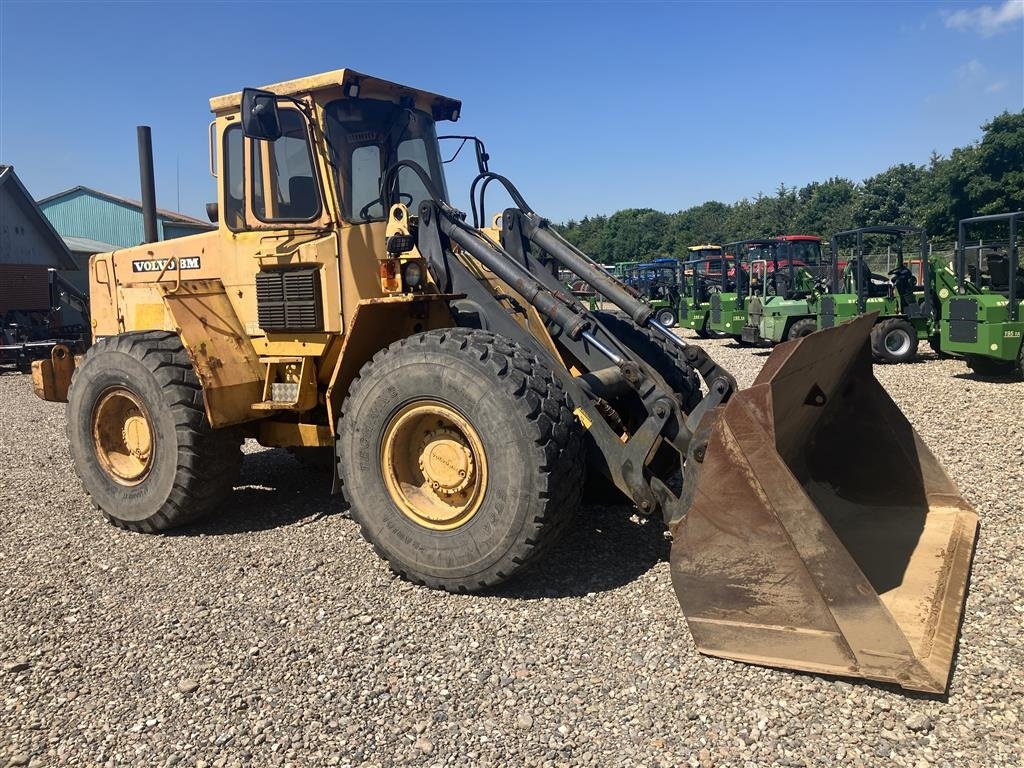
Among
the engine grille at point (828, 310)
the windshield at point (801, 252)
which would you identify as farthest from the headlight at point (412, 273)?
the windshield at point (801, 252)

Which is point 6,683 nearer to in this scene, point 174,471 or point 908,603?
point 174,471

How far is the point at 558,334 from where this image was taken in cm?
461

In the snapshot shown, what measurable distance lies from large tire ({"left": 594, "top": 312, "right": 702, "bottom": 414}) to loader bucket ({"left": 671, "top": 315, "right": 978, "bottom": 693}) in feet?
4.05

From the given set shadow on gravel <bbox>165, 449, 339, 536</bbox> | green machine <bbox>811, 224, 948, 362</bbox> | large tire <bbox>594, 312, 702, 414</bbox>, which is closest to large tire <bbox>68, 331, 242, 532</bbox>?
shadow on gravel <bbox>165, 449, 339, 536</bbox>

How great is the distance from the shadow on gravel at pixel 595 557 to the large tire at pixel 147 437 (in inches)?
89.8

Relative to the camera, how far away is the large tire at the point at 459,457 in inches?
145

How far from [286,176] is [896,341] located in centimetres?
1302

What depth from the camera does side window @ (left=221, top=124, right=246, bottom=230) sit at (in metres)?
5.23

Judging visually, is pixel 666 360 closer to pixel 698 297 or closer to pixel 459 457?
pixel 459 457

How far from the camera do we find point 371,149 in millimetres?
5051

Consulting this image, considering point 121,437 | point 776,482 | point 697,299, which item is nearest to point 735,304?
point 697,299

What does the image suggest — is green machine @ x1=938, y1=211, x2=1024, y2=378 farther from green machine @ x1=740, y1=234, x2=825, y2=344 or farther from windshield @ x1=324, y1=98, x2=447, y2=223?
windshield @ x1=324, y1=98, x2=447, y2=223

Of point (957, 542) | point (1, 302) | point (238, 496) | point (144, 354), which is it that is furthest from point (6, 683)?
point (1, 302)

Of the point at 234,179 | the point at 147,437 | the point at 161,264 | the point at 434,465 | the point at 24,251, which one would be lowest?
the point at 434,465
